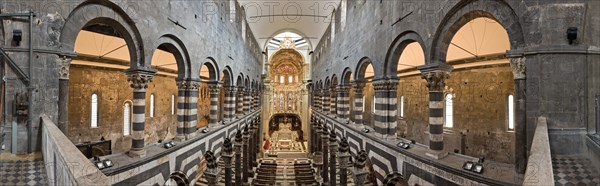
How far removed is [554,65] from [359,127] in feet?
29.2

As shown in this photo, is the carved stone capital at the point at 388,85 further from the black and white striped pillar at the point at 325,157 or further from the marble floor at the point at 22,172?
the black and white striped pillar at the point at 325,157

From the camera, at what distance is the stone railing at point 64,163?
293 centimetres

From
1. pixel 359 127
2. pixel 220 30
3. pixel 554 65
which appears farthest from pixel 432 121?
pixel 220 30

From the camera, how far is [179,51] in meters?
9.20

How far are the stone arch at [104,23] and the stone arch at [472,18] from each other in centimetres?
753

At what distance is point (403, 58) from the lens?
14.6m

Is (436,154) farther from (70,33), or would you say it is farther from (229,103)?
(229,103)

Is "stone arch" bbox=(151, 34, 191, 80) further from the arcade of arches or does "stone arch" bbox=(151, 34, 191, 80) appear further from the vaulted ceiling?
the vaulted ceiling

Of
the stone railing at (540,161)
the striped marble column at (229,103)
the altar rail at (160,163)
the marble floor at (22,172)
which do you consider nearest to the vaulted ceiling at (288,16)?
the striped marble column at (229,103)

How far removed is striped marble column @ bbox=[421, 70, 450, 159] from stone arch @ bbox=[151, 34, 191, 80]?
7.61 metres

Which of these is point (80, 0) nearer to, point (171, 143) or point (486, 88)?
point (171, 143)

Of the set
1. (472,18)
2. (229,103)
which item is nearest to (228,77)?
(229,103)

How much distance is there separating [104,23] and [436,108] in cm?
846

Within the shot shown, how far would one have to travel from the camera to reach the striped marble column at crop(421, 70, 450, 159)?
680 cm
